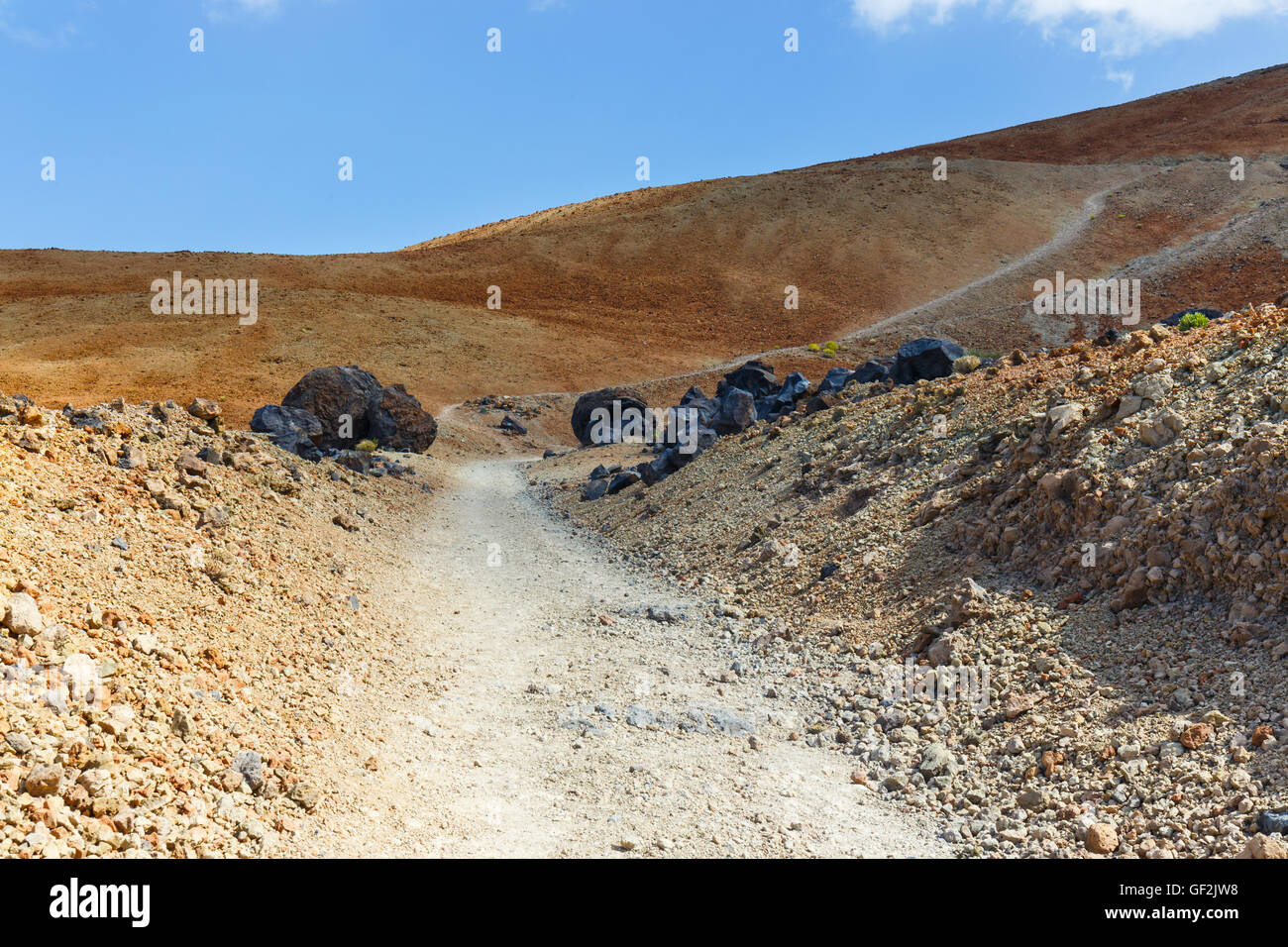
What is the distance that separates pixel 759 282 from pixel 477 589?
5068cm

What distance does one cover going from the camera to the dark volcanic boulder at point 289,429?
781 inches

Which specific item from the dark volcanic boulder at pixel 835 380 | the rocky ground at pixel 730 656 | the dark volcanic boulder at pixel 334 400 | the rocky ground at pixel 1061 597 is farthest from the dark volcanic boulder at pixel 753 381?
the rocky ground at pixel 730 656

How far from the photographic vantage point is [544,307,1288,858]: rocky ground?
568 centimetres

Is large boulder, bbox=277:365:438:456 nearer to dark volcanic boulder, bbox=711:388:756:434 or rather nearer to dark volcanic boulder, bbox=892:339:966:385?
dark volcanic boulder, bbox=711:388:756:434

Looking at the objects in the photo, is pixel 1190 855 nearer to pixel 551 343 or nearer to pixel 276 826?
pixel 276 826

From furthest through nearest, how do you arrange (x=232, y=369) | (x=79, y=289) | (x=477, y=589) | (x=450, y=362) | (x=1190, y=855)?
1. (x=79, y=289)
2. (x=450, y=362)
3. (x=232, y=369)
4. (x=477, y=589)
5. (x=1190, y=855)

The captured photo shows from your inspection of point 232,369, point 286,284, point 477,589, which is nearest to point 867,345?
point 232,369

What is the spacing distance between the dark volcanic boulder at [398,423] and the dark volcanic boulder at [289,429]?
5.66m

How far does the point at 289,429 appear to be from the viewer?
20.5 meters

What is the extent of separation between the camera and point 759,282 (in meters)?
59.8

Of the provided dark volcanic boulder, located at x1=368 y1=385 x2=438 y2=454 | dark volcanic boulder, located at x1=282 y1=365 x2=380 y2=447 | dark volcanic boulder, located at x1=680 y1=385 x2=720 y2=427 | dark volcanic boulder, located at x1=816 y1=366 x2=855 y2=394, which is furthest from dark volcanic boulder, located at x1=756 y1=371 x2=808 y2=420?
dark volcanic boulder, located at x1=282 y1=365 x2=380 y2=447

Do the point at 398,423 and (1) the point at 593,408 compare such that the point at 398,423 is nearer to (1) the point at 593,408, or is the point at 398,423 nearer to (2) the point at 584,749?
(1) the point at 593,408

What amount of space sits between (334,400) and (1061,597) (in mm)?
23602

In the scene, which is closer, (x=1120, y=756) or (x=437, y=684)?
(x=1120, y=756)
